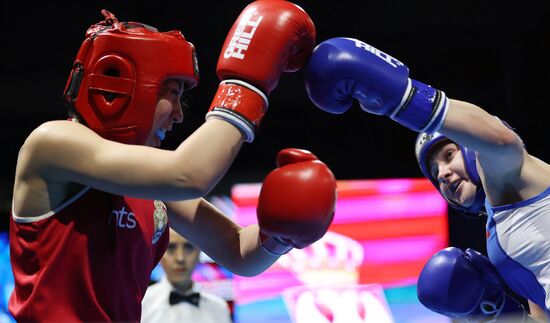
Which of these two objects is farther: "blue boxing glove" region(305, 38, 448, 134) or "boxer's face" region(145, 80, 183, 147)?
"blue boxing glove" region(305, 38, 448, 134)

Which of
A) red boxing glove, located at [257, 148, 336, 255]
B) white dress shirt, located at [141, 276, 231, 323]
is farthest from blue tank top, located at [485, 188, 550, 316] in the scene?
white dress shirt, located at [141, 276, 231, 323]

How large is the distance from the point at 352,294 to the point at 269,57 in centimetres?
428

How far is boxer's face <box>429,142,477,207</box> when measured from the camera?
2.66 meters

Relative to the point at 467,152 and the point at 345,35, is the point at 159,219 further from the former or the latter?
the point at 345,35

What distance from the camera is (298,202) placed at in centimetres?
202

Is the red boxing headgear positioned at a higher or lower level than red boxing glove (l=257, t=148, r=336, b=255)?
higher

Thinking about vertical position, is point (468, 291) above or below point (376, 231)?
above

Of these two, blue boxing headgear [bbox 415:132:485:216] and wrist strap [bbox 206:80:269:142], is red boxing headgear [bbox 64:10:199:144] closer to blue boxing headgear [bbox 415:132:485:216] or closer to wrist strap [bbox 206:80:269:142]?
wrist strap [bbox 206:80:269:142]

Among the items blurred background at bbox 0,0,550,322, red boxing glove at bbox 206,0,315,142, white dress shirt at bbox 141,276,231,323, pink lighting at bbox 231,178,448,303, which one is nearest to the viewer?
red boxing glove at bbox 206,0,315,142

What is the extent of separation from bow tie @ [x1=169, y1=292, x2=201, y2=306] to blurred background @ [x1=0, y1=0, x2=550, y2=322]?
1.52 meters

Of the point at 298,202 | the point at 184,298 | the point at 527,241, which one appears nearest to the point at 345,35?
the point at 184,298

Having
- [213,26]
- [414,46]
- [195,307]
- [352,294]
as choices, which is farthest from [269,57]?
[414,46]

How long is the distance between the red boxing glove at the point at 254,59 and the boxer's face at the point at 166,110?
0.15 metres

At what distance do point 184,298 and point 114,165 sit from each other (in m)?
3.54
